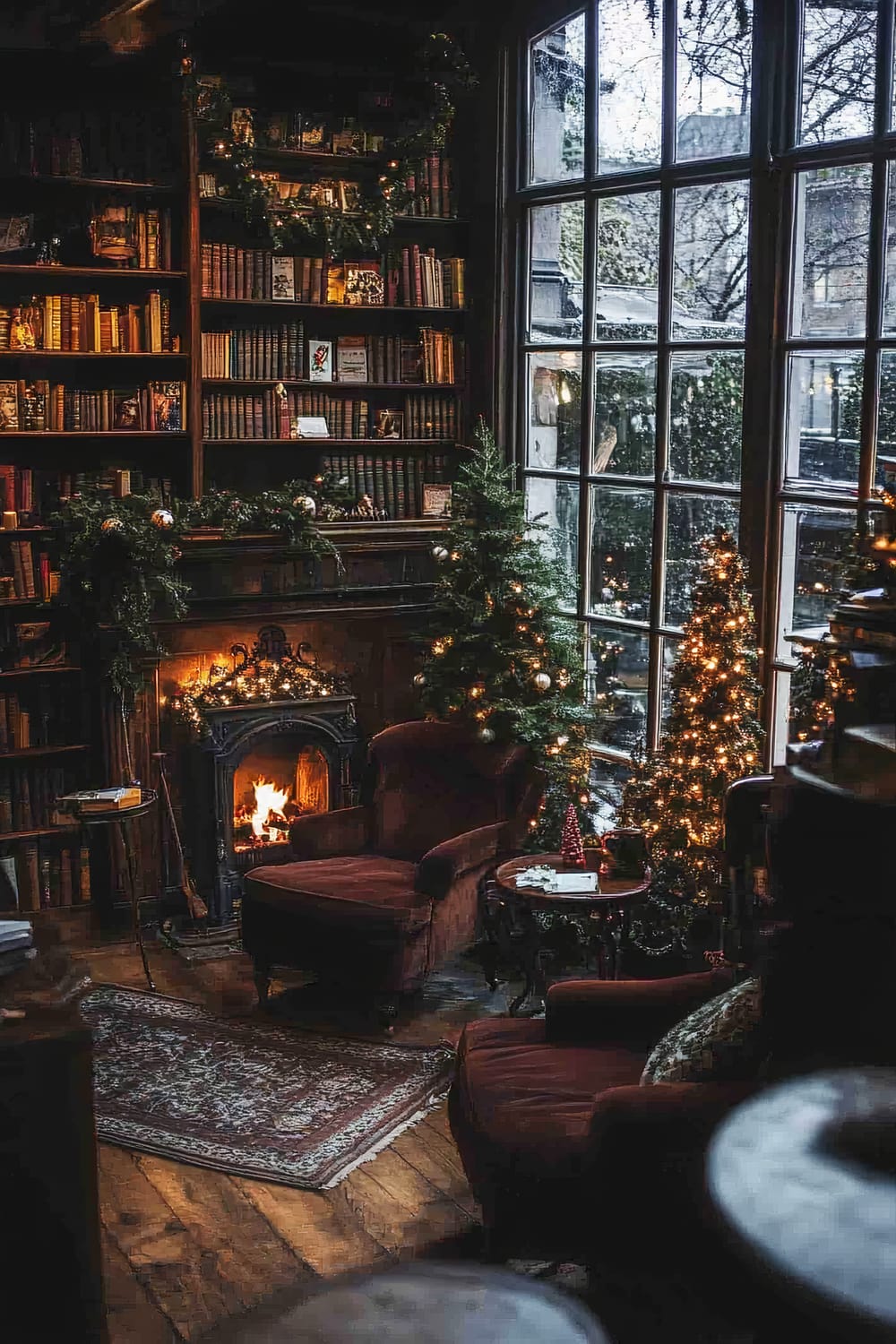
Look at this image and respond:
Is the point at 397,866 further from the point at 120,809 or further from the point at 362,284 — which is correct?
the point at 362,284

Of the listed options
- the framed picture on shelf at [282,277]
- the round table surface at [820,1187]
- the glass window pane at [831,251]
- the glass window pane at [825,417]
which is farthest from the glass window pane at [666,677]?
the round table surface at [820,1187]

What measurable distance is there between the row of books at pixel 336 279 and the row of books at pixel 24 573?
1377mm

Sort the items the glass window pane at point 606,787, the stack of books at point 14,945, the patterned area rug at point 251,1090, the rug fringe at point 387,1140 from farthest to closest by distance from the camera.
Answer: the glass window pane at point 606,787
the patterned area rug at point 251,1090
the rug fringe at point 387,1140
the stack of books at point 14,945

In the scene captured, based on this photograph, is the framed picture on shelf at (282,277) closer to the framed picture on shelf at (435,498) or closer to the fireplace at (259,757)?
the framed picture on shelf at (435,498)

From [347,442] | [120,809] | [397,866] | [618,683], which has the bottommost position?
[397,866]

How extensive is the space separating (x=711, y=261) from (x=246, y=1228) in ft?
12.8

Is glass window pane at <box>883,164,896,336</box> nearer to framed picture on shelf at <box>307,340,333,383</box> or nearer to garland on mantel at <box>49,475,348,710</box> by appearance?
garland on mantel at <box>49,475,348,710</box>

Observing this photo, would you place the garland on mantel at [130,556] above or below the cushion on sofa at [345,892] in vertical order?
above

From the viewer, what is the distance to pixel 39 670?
603 centimetres

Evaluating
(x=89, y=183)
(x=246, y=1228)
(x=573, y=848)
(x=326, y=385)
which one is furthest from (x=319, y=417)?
(x=246, y=1228)

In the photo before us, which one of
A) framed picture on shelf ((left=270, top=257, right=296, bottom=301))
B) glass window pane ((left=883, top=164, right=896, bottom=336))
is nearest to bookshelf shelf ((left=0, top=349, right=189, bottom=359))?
framed picture on shelf ((left=270, top=257, right=296, bottom=301))

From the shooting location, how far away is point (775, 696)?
532cm

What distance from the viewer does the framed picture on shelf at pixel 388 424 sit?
264 inches

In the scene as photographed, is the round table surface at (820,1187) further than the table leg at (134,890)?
No
